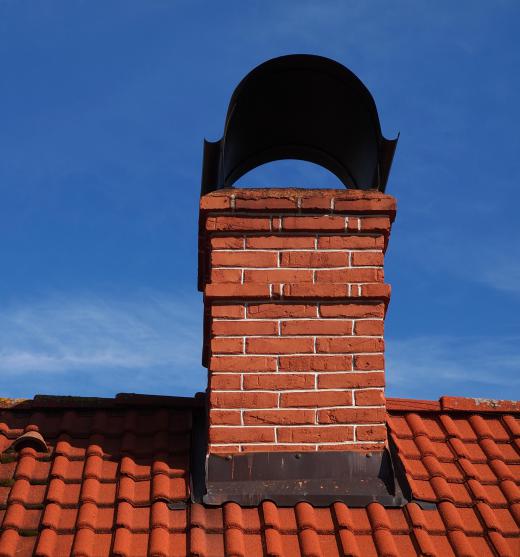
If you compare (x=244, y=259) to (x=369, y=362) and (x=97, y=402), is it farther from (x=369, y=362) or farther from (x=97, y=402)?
(x=97, y=402)

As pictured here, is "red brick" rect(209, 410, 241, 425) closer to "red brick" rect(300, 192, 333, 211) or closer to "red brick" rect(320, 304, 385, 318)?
"red brick" rect(320, 304, 385, 318)

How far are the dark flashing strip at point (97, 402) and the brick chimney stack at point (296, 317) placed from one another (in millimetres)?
443

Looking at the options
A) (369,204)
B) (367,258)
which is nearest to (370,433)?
(367,258)

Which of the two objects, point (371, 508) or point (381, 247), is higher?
point (381, 247)

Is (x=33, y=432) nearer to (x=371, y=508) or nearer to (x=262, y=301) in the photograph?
(x=262, y=301)

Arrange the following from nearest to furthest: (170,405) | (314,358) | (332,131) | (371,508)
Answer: (371,508) < (314,358) < (170,405) < (332,131)

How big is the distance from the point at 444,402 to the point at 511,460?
515mm

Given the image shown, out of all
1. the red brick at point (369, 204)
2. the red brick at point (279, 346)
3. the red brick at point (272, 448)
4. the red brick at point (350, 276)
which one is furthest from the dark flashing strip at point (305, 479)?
the red brick at point (369, 204)

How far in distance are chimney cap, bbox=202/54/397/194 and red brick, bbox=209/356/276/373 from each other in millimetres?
1063

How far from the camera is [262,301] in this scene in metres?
4.34

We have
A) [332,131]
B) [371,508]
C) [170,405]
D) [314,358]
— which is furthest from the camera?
[332,131]

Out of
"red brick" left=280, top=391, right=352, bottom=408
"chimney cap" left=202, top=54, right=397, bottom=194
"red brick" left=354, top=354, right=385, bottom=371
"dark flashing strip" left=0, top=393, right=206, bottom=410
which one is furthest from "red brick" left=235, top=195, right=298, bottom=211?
"dark flashing strip" left=0, top=393, right=206, bottom=410

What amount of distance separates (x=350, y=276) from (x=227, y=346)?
701 millimetres

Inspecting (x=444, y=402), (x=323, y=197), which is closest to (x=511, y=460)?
(x=444, y=402)
